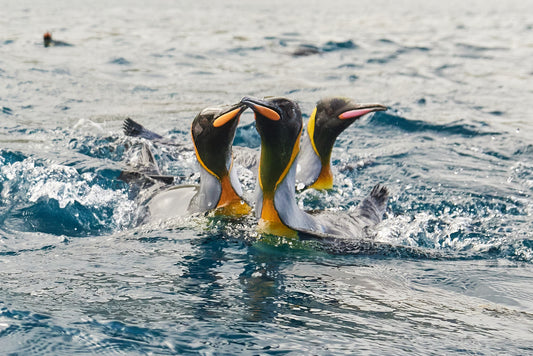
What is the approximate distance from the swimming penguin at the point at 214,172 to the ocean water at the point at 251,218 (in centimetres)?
20

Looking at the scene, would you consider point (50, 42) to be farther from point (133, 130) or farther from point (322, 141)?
point (322, 141)

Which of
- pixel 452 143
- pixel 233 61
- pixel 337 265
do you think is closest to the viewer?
pixel 337 265

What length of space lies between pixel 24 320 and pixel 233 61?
1263 centimetres

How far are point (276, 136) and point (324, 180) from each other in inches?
108

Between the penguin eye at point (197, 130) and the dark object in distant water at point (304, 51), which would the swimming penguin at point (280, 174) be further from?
the dark object in distant water at point (304, 51)

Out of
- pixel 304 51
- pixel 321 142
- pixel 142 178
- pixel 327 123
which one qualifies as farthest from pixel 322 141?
pixel 304 51

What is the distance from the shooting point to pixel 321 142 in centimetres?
768

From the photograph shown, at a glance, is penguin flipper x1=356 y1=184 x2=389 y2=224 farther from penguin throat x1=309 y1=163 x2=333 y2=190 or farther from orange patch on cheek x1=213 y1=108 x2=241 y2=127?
orange patch on cheek x1=213 y1=108 x2=241 y2=127

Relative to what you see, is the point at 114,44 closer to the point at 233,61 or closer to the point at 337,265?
the point at 233,61

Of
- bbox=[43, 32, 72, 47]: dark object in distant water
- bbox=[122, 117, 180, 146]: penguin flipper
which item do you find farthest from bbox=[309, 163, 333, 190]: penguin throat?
bbox=[43, 32, 72, 47]: dark object in distant water

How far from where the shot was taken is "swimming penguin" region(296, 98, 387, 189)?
7.50 meters

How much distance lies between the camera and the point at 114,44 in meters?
17.3

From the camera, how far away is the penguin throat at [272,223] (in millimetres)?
5336

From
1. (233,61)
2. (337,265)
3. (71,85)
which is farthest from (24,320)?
(233,61)
